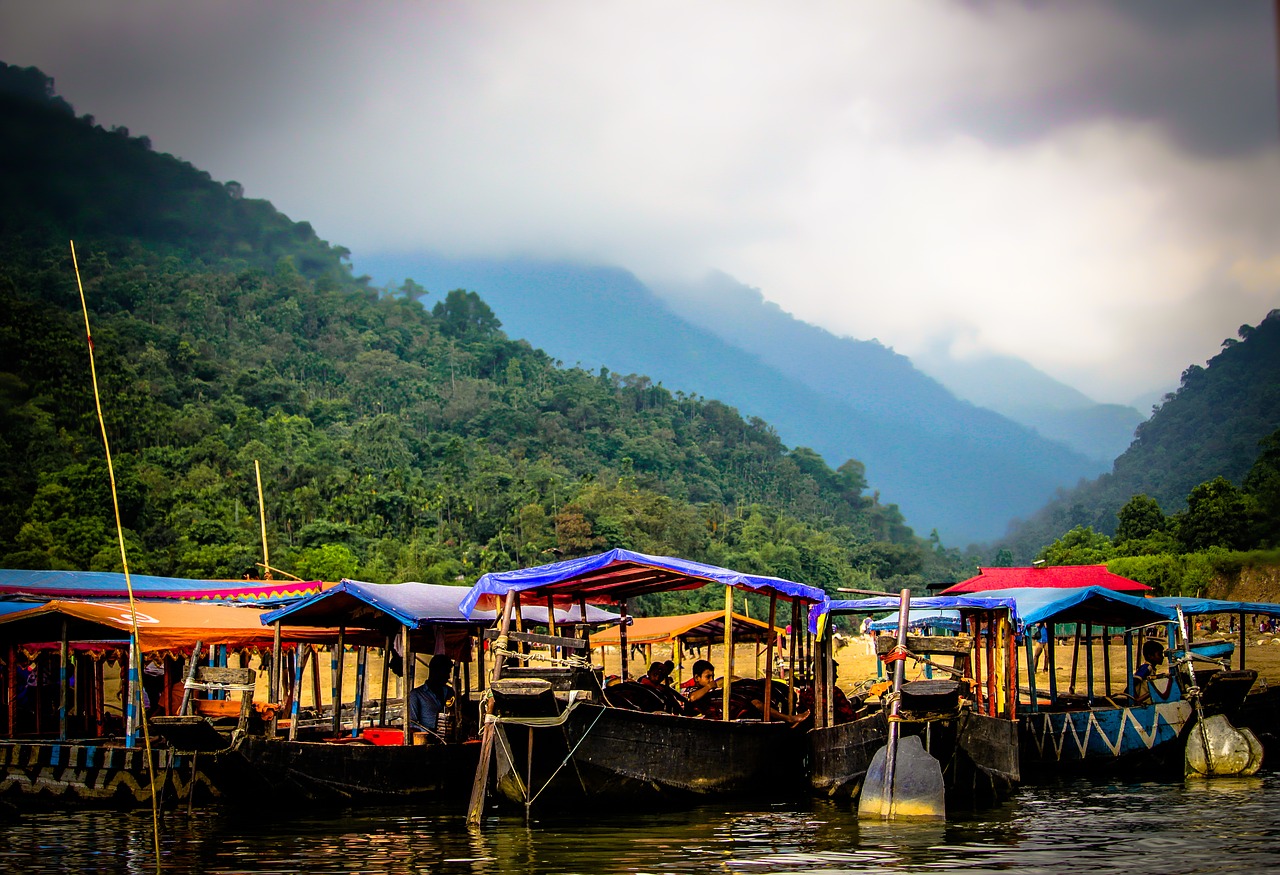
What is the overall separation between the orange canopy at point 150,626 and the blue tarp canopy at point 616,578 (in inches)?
129

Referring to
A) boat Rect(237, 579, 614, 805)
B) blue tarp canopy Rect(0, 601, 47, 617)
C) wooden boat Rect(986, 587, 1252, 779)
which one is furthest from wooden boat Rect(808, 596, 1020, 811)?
blue tarp canopy Rect(0, 601, 47, 617)

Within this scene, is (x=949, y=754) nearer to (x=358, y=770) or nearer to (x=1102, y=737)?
(x=1102, y=737)

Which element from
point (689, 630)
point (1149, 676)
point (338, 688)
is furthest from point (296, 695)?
point (1149, 676)

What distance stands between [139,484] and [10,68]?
115659 mm

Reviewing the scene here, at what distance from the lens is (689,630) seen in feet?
66.4

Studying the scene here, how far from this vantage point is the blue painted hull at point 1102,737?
13.9 metres

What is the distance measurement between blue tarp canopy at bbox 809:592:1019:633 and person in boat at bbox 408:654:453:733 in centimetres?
443

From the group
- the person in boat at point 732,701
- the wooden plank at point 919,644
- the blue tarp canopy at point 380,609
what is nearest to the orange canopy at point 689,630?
the person in boat at point 732,701

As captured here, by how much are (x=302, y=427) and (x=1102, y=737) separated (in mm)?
55518

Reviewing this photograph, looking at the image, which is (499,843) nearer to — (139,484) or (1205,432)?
(139,484)

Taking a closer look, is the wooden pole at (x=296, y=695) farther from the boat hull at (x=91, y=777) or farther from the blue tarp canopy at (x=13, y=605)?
the blue tarp canopy at (x=13, y=605)

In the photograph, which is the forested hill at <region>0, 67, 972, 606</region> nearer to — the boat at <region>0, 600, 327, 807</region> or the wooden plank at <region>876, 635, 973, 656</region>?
the boat at <region>0, 600, 327, 807</region>

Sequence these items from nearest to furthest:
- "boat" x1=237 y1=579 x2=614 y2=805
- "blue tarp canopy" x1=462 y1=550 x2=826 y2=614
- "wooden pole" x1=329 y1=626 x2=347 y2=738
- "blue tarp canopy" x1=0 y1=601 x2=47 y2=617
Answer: "boat" x1=237 y1=579 x2=614 y2=805 → "blue tarp canopy" x1=462 y1=550 x2=826 y2=614 → "wooden pole" x1=329 y1=626 x2=347 y2=738 → "blue tarp canopy" x1=0 y1=601 x2=47 y2=617

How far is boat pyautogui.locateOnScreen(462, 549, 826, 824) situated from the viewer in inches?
405
